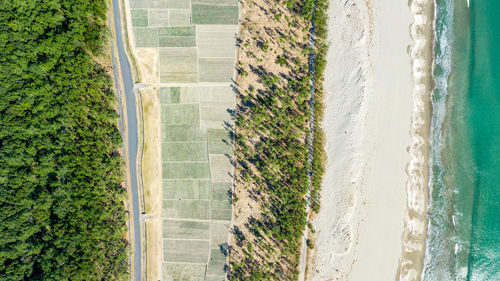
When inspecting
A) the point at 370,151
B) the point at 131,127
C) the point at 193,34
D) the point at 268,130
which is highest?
the point at 193,34

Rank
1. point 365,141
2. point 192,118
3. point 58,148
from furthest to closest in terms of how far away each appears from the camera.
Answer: point 192,118 → point 365,141 → point 58,148

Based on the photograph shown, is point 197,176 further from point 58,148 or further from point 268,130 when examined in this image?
point 58,148

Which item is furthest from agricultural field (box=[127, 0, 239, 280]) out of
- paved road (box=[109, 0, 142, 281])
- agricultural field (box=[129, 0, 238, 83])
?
paved road (box=[109, 0, 142, 281])

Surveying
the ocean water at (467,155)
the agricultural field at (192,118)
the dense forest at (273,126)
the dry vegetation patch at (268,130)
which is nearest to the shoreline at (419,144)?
the ocean water at (467,155)

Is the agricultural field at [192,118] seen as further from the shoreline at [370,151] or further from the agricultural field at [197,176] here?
the shoreline at [370,151]

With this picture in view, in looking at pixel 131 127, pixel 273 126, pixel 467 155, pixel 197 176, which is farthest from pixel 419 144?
pixel 131 127

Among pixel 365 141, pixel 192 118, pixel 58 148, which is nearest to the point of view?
pixel 58 148

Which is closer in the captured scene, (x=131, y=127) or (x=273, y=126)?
(x=273, y=126)
